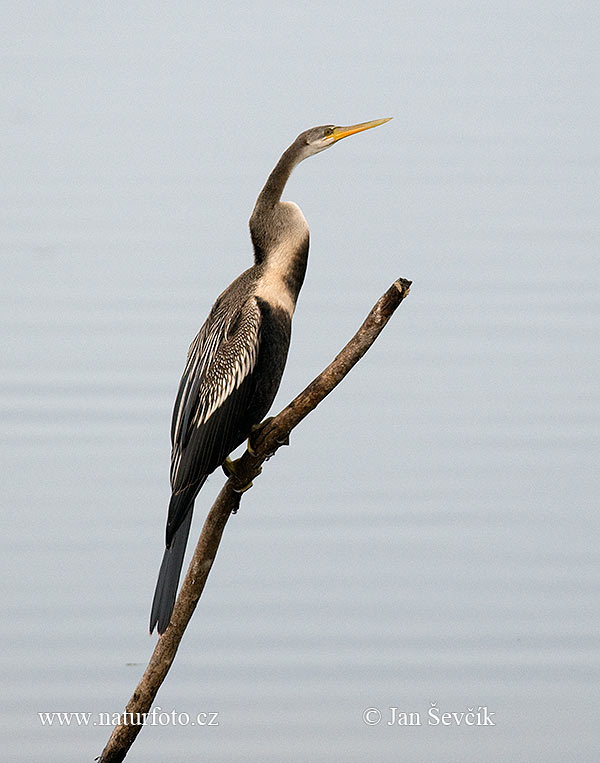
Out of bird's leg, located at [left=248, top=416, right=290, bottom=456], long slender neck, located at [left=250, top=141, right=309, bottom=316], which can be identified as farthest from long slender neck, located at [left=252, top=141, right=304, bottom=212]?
bird's leg, located at [left=248, top=416, right=290, bottom=456]

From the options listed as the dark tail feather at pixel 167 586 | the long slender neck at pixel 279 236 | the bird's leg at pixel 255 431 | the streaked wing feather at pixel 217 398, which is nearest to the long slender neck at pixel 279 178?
the long slender neck at pixel 279 236

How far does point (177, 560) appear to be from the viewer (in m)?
1.83

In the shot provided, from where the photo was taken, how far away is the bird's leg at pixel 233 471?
1831mm

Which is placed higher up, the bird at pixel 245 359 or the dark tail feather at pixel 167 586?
the bird at pixel 245 359

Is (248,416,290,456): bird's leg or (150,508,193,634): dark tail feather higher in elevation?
(248,416,290,456): bird's leg

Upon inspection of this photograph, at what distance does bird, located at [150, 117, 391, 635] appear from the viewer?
5.99 ft

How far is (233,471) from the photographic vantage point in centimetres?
188

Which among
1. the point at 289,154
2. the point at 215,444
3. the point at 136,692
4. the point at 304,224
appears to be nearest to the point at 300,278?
the point at 304,224

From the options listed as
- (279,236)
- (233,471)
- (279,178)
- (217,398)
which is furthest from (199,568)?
(279,178)

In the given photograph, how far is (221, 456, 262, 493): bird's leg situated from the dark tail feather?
160mm

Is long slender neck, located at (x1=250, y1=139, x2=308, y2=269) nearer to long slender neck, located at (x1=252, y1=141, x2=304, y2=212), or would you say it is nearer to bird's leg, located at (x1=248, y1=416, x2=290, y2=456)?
long slender neck, located at (x1=252, y1=141, x2=304, y2=212)

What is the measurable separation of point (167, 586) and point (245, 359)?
467mm

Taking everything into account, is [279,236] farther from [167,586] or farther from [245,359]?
[167,586]

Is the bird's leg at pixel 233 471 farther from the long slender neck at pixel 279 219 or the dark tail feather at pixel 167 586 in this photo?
the long slender neck at pixel 279 219
